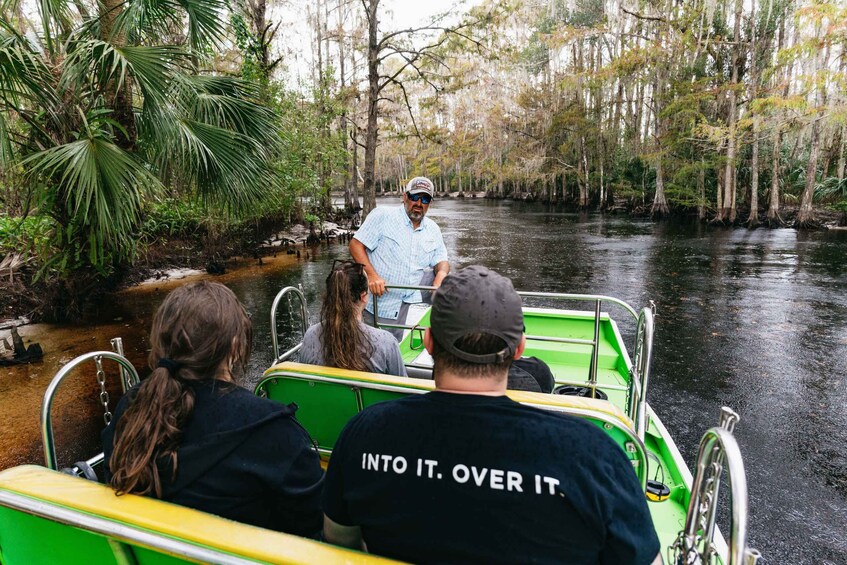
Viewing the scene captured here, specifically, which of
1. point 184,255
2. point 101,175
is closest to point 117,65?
point 101,175

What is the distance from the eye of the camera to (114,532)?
1.21 metres

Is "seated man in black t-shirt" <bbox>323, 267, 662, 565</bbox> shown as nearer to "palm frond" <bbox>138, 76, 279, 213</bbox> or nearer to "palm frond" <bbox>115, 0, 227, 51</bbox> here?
"palm frond" <bbox>138, 76, 279, 213</bbox>

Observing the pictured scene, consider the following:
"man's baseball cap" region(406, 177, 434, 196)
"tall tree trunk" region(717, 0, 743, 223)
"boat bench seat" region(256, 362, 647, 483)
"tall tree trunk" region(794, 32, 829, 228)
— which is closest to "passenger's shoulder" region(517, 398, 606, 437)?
"boat bench seat" region(256, 362, 647, 483)

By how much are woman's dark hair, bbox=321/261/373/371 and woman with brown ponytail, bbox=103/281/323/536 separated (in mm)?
1002

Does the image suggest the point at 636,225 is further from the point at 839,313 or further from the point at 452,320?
the point at 452,320

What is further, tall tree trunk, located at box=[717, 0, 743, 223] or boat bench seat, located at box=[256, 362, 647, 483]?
tall tree trunk, located at box=[717, 0, 743, 223]

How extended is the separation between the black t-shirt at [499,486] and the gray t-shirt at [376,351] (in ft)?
4.80

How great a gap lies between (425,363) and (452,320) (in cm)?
323

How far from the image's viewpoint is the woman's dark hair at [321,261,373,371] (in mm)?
2569

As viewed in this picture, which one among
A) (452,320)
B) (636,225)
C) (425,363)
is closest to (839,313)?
(425,363)

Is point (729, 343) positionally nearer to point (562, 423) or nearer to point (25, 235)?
point (562, 423)

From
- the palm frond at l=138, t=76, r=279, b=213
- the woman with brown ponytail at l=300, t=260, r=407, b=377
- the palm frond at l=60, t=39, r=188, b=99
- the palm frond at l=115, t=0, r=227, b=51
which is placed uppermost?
the palm frond at l=115, t=0, r=227, b=51

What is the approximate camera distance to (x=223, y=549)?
1.16 m

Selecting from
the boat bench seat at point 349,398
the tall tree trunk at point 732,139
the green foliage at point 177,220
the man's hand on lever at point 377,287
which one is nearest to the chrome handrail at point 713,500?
the boat bench seat at point 349,398
